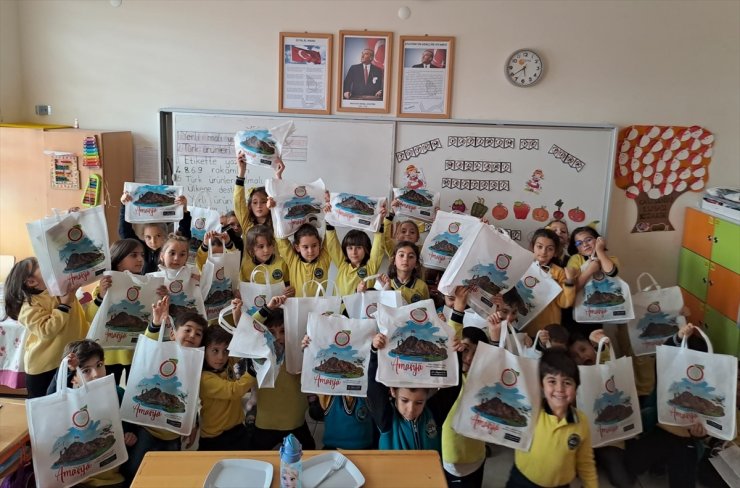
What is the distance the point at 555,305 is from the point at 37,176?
148 inches

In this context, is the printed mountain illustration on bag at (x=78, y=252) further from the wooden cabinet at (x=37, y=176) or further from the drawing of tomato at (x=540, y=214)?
the drawing of tomato at (x=540, y=214)

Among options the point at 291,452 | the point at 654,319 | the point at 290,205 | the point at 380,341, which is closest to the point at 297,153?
the point at 290,205

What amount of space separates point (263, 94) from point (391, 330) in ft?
8.80

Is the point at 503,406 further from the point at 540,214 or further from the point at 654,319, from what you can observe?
the point at 540,214

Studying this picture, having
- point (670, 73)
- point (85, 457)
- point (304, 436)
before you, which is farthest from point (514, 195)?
point (85, 457)

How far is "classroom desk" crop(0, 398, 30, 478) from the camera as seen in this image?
2043 mm

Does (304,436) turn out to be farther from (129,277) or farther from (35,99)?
(35,99)

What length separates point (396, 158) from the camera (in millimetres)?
4254

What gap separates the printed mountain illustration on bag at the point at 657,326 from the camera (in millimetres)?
3238

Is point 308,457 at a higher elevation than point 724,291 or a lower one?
lower

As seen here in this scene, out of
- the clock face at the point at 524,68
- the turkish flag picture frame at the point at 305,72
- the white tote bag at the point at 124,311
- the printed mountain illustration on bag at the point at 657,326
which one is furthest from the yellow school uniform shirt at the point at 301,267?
the clock face at the point at 524,68

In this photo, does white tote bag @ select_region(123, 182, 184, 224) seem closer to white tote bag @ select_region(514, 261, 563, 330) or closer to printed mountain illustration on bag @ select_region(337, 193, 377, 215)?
printed mountain illustration on bag @ select_region(337, 193, 377, 215)

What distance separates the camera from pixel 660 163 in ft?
13.8

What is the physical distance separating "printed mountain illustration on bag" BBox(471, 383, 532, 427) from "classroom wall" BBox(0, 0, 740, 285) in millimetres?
2531
